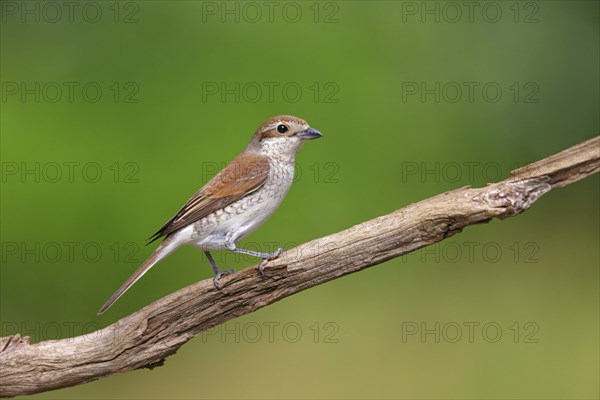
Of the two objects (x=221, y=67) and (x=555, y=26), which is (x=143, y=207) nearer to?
(x=221, y=67)

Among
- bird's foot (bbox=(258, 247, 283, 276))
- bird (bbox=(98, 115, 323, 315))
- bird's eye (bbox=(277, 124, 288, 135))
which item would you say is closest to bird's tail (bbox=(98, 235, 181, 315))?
bird (bbox=(98, 115, 323, 315))

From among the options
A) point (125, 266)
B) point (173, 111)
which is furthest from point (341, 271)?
point (173, 111)

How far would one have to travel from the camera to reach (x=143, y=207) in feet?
20.7

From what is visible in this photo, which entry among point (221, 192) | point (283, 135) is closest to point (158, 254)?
point (221, 192)

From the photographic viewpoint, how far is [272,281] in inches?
149

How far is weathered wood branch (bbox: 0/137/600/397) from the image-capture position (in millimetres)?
3410

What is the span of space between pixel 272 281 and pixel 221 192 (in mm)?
664

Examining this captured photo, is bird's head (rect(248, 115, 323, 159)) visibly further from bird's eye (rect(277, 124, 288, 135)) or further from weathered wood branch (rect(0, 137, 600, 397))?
weathered wood branch (rect(0, 137, 600, 397))

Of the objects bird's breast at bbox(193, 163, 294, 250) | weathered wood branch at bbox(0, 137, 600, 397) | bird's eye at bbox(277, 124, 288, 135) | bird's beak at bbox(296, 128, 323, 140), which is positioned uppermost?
bird's eye at bbox(277, 124, 288, 135)

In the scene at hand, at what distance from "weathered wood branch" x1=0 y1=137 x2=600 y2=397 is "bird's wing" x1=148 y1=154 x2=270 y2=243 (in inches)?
16.2

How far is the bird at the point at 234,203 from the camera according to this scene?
4.21m

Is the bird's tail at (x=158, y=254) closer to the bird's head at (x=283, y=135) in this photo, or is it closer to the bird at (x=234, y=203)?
the bird at (x=234, y=203)

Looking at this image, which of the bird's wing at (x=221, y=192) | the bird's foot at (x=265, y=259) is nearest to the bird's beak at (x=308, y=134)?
the bird's wing at (x=221, y=192)

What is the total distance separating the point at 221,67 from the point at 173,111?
54cm
